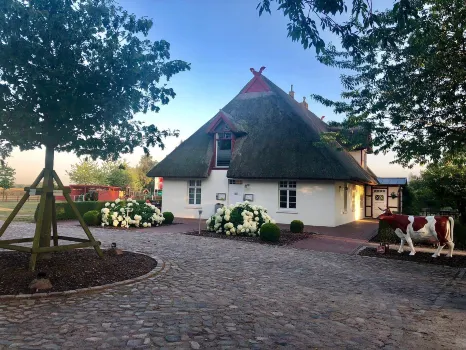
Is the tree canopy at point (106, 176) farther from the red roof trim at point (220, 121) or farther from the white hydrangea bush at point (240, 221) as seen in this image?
the white hydrangea bush at point (240, 221)

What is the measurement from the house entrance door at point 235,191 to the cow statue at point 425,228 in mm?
11127

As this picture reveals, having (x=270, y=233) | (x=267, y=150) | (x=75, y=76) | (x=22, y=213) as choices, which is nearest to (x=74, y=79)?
(x=75, y=76)

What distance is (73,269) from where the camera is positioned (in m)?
6.88

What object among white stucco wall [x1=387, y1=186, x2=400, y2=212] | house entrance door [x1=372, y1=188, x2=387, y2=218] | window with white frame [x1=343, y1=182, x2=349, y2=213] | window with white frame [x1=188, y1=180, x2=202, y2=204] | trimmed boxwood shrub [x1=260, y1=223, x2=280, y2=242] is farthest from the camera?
house entrance door [x1=372, y1=188, x2=387, y2=218]


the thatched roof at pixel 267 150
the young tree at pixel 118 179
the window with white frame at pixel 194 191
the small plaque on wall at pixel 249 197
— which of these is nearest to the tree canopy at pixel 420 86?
the thatched roof at pixel 267 150

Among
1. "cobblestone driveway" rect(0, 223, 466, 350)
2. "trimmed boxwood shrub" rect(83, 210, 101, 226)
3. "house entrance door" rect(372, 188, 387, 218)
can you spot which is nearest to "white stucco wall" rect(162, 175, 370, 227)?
"house entrance door" rect(372, 188, 387, 218)

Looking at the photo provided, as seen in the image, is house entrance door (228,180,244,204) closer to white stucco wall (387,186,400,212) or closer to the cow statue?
the cow statue

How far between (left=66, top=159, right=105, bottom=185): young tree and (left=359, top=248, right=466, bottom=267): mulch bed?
54.4 m

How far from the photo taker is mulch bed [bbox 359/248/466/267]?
1005 cm

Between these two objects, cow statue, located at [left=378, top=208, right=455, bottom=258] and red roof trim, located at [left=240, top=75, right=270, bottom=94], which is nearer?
cow statue, located at [left=378, top=208, right=455, bottom=258]

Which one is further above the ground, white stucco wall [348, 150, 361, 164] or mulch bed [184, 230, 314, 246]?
white stucco wall [348, 150, 361, 164]

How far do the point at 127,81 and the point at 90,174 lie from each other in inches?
2234

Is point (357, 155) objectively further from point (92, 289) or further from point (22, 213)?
point (22, 213)

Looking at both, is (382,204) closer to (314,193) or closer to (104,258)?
(314,193)
